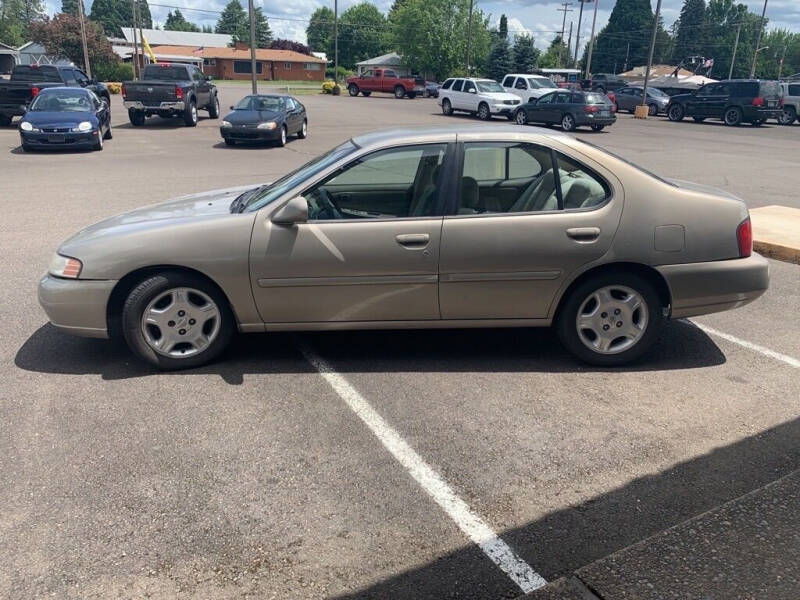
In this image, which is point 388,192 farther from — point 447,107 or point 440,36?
point 440,36

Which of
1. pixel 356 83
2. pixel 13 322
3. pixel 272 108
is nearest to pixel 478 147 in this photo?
pixel 13 322

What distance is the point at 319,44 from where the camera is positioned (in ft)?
474

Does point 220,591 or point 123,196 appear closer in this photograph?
point 220,591

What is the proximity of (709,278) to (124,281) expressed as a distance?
3846 millimetres

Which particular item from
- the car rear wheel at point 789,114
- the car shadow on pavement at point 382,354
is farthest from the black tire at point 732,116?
the car shadow on pavement at point 382,354

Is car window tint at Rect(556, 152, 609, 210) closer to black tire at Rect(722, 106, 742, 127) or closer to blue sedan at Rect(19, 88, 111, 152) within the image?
blue sedan at Rect(19, 88, 111, 152)

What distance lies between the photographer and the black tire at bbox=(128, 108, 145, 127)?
23.7m

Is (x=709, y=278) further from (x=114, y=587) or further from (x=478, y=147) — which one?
(x=114, y=587)

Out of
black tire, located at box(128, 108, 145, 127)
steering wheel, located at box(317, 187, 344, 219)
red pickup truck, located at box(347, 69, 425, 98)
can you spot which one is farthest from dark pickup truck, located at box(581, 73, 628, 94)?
steering wheel, located at box(317, 187, 344, 219)

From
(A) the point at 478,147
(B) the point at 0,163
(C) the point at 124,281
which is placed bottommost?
(B) the point at 0,163

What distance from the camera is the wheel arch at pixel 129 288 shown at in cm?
454

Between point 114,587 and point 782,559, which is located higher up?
point 782,559

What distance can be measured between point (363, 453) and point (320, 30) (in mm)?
152770

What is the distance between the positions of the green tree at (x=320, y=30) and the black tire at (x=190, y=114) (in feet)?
353
